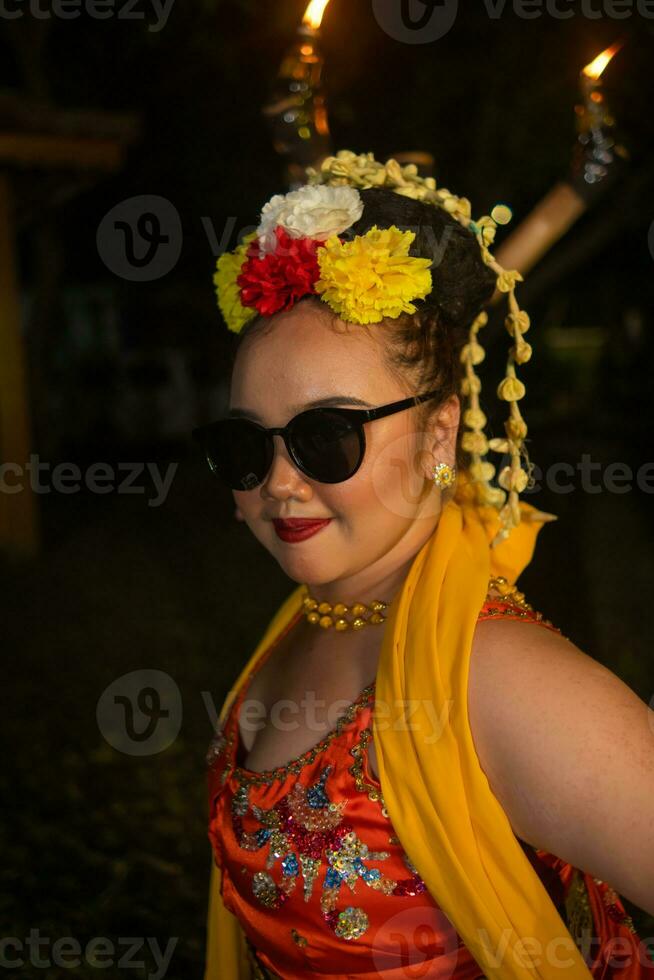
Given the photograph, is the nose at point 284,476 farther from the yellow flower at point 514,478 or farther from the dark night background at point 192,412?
the dark night background at point 192,412

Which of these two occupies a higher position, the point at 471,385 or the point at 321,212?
the point at 321,212

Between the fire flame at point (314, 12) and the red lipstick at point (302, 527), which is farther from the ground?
the fire flame at point (314, 12)

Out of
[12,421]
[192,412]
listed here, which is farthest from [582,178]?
[192,412]

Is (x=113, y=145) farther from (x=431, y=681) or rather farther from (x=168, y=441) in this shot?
(x=168, y=441)

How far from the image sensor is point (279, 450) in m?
1.72

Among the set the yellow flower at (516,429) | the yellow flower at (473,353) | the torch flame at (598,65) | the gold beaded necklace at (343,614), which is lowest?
the gold beaded necklace at (343,614)

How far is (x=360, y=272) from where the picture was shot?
1647 mm

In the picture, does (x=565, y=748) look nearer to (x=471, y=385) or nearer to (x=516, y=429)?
(x=516, y=429)

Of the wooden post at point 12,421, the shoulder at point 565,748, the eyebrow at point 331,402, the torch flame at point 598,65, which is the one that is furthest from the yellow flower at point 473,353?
the wooden post at point 12,421

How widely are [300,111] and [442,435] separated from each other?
1414mm

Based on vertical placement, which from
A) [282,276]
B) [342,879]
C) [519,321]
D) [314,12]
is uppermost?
[314,12]

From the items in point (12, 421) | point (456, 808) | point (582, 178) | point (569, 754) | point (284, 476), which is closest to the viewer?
point (569, 754)

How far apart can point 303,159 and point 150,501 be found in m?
8.86

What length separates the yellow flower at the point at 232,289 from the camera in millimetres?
1858
